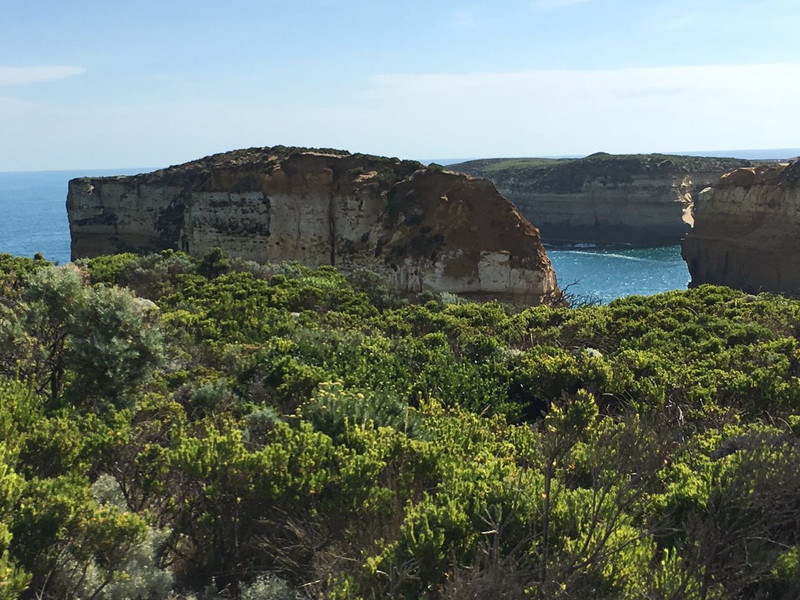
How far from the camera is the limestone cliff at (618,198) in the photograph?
96.8 m

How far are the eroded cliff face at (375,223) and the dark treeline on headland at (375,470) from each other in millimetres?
20677

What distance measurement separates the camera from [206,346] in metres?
13.5

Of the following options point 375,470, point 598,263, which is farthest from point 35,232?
point 375,470

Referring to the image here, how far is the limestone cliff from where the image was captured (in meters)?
96.8

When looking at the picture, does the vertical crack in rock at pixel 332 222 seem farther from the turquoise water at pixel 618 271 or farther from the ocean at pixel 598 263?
the turquoise water at pixel 618 271

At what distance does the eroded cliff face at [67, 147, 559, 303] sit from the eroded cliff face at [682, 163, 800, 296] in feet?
90.7

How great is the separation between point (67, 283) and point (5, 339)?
1.17 metres

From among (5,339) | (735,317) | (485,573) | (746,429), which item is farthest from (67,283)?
(735,317)

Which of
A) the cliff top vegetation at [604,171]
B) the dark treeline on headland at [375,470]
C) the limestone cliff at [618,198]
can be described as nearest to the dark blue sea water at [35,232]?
the dark treeline on headland at [375,470]

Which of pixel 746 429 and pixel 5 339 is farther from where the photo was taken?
pixel 5 339

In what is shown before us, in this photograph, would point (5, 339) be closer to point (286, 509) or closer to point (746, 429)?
point (286, 509)

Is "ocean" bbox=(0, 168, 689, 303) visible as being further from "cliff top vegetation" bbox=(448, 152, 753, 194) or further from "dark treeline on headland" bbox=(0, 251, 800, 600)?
"dark treeline on headland" bbox=(0, 251, 800, 600)

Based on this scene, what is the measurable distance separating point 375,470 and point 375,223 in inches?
1272

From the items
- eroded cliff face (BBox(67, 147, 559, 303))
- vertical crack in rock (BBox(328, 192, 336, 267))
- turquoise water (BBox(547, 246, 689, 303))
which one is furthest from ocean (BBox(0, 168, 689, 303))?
vertical crack in rock (BBox(328, 192, 336, 267))
